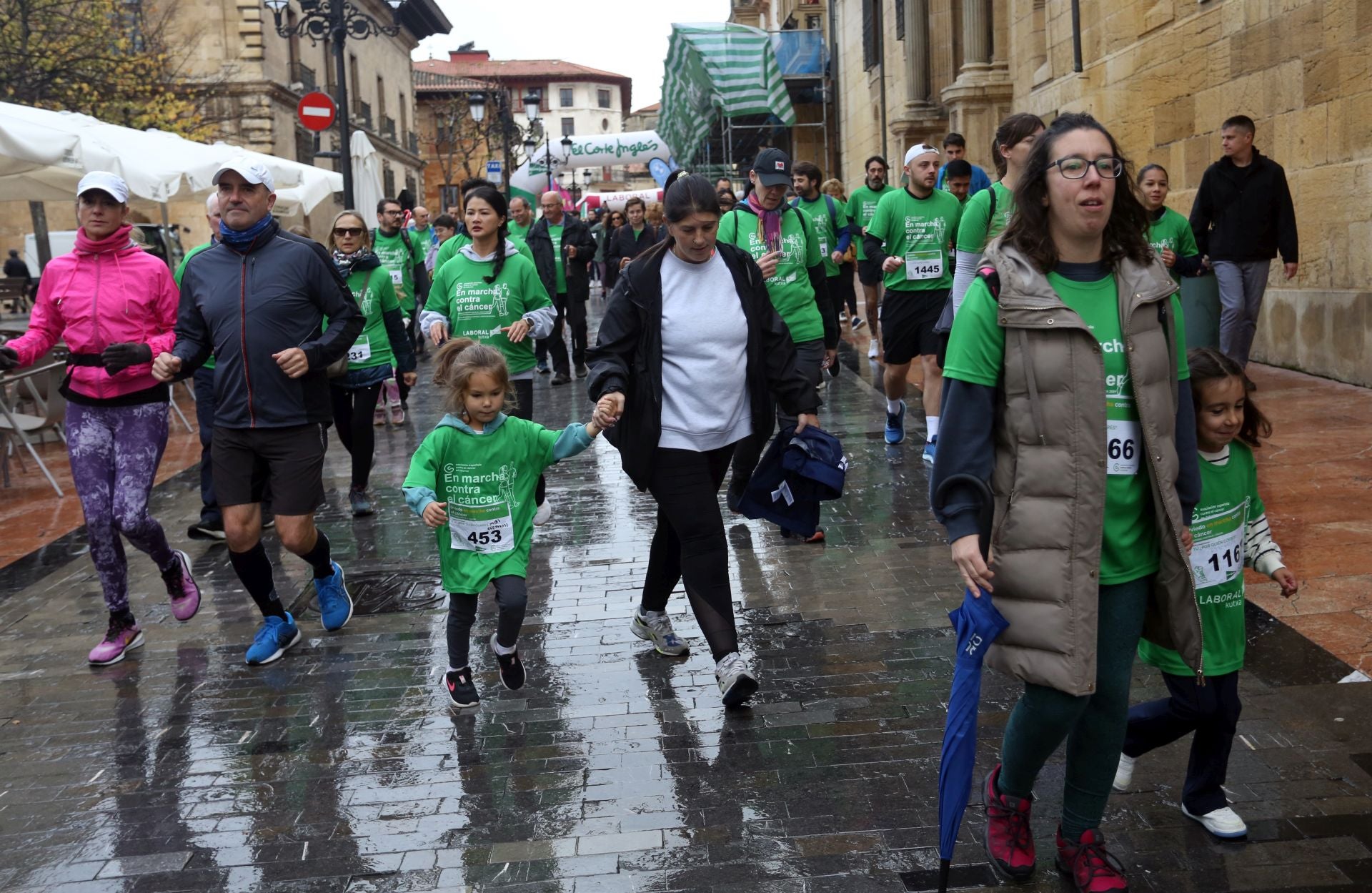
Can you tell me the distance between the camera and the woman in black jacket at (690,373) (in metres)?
4.95

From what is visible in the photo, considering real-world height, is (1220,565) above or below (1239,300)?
below

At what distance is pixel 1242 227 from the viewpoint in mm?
9781

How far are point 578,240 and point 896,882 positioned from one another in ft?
47.0

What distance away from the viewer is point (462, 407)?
5039mm

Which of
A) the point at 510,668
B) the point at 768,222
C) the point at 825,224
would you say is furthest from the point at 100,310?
the point at 825,224

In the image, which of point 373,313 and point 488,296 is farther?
point 373,313

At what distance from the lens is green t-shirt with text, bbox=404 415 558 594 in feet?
16.5

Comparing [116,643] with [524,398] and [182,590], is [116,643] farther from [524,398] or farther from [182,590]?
[524,398]

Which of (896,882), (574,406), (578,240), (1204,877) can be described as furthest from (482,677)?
(578,240)

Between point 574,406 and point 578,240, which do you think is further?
point 578,240

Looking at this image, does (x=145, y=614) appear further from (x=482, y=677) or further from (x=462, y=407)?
(x=462, y=407)

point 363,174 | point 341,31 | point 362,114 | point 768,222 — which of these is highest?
point 362,114

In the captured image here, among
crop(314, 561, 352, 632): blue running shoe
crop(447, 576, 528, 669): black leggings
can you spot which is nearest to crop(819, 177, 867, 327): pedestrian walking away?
crop(314, 561, 352, 632): blue running shoe

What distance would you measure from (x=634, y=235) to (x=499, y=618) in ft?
41.2
